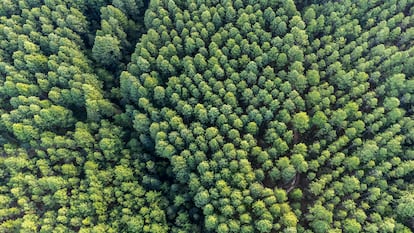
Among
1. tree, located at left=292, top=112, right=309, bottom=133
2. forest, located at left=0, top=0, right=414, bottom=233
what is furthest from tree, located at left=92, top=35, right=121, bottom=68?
tree, located at left=292, top=112, right=309, bottom=133

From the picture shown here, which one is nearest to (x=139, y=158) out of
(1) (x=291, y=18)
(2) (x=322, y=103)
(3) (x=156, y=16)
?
(3) (x=156, y=16)

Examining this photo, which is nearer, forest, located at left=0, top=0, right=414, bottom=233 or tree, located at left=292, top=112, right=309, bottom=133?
forest, located at left=0, top=0, right=414, bottom=233

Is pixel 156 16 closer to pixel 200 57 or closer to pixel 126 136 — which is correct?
pixel 200 57

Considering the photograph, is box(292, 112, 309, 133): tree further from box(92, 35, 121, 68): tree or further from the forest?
box(92, 35, 121, 68): tree

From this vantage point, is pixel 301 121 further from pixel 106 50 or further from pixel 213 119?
pixel 106 50

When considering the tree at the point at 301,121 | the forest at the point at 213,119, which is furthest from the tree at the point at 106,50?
the tree at the point at 301,121

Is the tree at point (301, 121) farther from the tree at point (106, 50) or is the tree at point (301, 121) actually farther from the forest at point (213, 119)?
the tree at point (106, 50)

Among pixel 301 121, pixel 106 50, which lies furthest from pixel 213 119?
pixel 106 50

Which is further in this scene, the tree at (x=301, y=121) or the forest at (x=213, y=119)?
the tree at (x=301, y=121)

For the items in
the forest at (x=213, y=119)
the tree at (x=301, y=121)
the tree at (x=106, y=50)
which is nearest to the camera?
the forest at (x=213, y=119)
